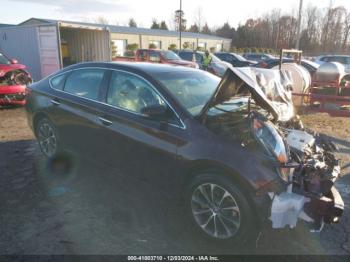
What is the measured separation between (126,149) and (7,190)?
5.98ft

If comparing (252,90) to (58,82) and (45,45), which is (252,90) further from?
(45,45)

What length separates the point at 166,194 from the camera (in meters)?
3.46

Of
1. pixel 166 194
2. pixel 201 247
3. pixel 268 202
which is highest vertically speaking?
pixel 268 202

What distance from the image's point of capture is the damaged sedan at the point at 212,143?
2.83 metres

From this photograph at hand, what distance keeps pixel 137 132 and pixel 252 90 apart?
134cm

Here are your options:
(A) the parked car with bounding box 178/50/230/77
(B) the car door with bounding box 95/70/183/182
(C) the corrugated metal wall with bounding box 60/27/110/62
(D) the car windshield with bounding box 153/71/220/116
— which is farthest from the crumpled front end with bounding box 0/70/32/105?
(A) the parked car with bounding box 178/50/230/77

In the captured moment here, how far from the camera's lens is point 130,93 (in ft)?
12.4

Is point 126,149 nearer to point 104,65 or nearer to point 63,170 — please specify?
point 104,65

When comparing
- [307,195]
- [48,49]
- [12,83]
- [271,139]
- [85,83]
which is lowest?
[307,195]

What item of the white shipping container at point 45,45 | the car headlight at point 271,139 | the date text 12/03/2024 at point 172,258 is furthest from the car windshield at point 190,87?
the white shipping container at point 45,45

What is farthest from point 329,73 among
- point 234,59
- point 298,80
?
point 234,59

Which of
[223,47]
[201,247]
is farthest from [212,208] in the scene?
[223,47]

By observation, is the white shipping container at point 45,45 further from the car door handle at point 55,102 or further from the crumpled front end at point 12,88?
the car door handle at point 55,102

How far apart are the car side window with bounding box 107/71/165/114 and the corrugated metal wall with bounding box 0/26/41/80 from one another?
406 inches
